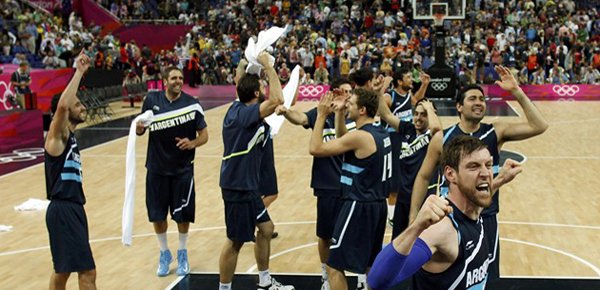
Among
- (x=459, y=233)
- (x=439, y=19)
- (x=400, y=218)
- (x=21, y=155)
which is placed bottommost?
(x=21, y=155)

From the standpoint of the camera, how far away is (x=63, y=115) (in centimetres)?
571

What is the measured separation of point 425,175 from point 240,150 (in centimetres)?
194

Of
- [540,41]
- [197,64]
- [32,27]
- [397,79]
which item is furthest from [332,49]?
[397,79]

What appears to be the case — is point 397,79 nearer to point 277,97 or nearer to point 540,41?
point 277,97

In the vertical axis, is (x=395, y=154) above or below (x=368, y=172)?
below

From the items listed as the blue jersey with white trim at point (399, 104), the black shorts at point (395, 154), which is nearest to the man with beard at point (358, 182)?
the black shorts at point (395, 154)

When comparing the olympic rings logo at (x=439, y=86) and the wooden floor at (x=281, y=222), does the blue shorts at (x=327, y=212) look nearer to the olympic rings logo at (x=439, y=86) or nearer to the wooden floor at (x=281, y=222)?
the wooden floor at (x=281, y=222)

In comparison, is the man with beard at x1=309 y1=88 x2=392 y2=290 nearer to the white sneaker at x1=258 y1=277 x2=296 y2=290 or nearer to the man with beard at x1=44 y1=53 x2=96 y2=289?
the white sneaker at x1=258 y1=277 x2=296 y2=290

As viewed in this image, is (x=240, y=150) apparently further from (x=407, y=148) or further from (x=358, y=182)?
(x=407, y=148)

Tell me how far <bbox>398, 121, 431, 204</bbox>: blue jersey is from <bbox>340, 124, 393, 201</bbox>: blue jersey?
146 cm

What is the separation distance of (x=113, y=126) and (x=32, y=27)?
35.0ft

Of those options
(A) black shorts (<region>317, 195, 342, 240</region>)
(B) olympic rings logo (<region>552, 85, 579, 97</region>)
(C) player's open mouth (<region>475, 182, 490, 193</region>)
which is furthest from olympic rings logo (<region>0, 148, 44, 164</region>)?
(B) olympic rings logo (<region>552, 85, 579, 97</region>)

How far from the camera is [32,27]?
96.9 feet

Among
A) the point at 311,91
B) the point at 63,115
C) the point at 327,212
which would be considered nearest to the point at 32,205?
the point at 327,212
